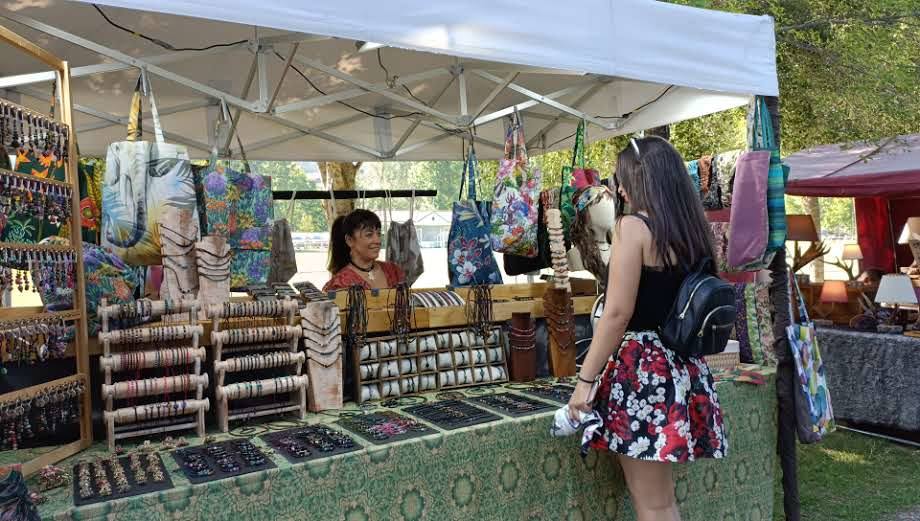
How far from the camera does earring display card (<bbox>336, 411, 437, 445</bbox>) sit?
214 centimetres

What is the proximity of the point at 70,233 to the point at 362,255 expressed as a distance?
81.3 inches

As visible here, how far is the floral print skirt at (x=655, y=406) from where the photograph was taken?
6.72 ft

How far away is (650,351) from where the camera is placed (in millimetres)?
2107

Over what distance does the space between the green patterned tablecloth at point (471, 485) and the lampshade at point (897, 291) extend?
263 centimetres

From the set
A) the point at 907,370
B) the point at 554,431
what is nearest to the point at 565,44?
the point at 554,431

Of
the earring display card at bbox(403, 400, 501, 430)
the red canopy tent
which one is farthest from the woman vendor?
the red canopy tent

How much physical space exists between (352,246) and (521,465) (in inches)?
81.9

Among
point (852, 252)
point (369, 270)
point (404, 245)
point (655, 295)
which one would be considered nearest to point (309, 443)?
point (655, 295)

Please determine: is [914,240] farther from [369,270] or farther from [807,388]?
[369,270]

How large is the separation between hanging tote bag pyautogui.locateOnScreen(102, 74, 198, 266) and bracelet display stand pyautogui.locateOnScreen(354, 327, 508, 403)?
83 centimetres

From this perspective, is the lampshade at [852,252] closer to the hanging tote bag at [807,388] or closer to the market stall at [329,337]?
the market stall at [329,337]

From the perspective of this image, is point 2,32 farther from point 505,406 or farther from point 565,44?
point 505,406

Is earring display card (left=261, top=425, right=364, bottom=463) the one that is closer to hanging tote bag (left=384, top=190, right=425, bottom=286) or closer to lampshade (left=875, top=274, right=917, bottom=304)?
hanging tote bag (left=384, top=190, right=425, bottom=286)

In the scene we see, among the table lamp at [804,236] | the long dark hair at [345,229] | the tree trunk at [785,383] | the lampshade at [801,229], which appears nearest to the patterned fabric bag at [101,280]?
the long dark hair at [345,229]
